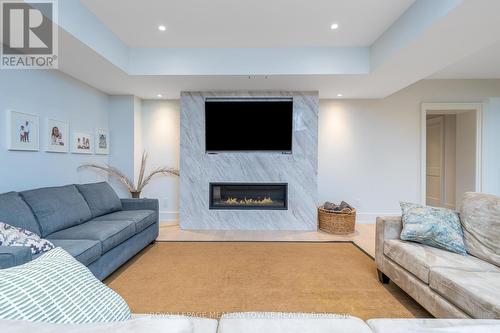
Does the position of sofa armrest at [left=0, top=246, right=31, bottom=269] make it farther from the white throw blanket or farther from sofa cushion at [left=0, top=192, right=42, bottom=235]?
the white throw blanket

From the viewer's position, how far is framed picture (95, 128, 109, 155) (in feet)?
13.6

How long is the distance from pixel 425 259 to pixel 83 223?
3318mm

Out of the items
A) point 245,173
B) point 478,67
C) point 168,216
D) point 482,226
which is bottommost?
point 168,216

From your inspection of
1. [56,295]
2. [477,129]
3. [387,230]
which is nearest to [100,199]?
[56,295]

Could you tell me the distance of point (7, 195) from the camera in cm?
225

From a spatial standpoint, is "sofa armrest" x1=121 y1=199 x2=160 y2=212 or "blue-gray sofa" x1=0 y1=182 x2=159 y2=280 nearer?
"blue-gray sofa" x1=0 y1=182 x2=159 y2=280

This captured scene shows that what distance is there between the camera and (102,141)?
4.28 m

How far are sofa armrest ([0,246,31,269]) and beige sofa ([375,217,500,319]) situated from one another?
8.64ft

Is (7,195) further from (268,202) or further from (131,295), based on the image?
(268,202)

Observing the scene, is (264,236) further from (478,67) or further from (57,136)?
(478,67)

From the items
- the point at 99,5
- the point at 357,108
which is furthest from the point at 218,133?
the point at 357,108

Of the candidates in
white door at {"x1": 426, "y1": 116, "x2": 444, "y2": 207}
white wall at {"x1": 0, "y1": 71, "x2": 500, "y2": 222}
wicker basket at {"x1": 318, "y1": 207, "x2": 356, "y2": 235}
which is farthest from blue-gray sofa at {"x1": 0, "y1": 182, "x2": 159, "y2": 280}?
white door at {"x1": 426, "y1": 116, "x2": 444, "y2": 207}

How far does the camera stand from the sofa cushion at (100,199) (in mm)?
3143

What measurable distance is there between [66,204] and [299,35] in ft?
10.8
